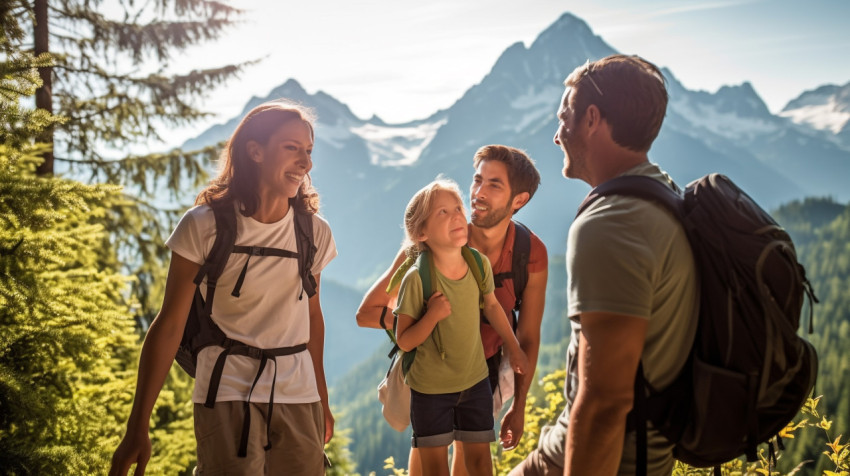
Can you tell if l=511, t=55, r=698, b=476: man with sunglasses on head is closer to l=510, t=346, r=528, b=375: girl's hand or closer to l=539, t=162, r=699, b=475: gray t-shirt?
l=539, t=162, r=699, b=475: gray t-shirt

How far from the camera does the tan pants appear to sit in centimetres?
233

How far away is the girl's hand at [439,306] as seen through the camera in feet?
8.68

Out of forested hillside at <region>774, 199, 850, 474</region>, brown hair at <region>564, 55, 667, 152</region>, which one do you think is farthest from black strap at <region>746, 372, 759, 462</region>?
forested hillside at <region>774, 199, 850, 474</region>

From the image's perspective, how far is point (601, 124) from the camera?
5.99 feet

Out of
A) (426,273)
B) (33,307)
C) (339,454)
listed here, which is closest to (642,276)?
(426,273)

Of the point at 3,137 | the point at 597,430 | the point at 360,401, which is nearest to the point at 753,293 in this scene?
the point at 597,430

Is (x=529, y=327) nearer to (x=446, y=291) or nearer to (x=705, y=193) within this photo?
(x=446, y=291)

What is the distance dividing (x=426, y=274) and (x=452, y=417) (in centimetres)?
63

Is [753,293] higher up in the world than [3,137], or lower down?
lower down

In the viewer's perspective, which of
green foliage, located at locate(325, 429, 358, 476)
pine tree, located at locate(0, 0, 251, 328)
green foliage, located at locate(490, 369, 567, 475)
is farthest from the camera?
green foliage, located at locate(325, 429, 358, 476)

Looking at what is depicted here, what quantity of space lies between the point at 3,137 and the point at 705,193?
2984 mm

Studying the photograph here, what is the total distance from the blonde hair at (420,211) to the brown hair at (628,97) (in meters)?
1.10

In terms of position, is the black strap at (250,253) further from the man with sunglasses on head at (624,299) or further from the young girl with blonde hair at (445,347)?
the man with sunglasses on head at (624,299)

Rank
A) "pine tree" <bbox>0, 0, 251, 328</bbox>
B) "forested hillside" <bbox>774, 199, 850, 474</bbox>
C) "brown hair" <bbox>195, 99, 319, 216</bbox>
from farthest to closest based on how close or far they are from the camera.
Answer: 1. "forested hillside" <bbox>774, 199, 850, 474</bbox>
2. "pine tree" <bbox>0, 0, 251, 328</bbox>
3. "brown hair" <bbox>195, 99, 319, 216</bbox>
